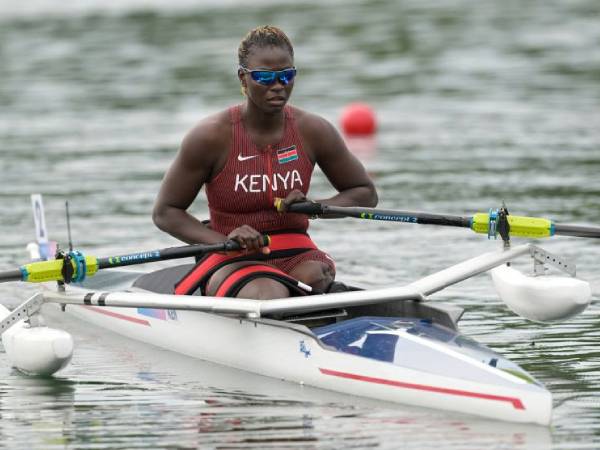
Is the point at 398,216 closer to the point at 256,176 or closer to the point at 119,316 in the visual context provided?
the point at 256,176

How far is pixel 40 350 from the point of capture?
9.47 m

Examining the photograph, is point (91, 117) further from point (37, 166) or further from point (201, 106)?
point (37, 166)

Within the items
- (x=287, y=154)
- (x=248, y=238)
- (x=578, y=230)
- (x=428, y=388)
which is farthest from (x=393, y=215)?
(x=428, y=388)

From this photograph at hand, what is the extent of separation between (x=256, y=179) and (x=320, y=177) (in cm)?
837

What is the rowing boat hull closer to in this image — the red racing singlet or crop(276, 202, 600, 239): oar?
the red racing singlet

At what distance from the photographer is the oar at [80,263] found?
9.38 meters

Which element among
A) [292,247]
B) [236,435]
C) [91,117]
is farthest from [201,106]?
[236,435]

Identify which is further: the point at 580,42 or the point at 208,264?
the point at 580,42

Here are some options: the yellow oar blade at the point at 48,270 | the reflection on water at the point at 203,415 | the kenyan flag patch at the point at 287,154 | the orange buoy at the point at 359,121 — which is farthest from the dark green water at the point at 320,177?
the kenyan flag patch at the point at 287,154

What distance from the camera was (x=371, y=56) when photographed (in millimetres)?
29312

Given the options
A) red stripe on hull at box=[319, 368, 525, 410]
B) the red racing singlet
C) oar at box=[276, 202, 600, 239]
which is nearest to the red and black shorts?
the red racing singlet

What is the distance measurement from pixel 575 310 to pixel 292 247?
5.85ft

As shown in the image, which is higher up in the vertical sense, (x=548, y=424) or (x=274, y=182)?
(x=274, y=182)

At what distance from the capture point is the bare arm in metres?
9.53
